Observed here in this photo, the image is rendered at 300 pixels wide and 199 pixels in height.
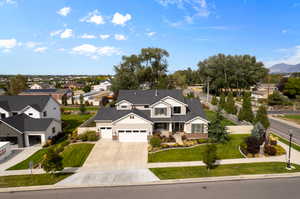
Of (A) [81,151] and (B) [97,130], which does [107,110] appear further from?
(A) [81,151]

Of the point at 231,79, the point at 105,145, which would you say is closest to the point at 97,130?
the point at 105,145

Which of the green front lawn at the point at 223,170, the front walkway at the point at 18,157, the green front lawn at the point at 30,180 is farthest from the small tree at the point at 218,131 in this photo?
the front walkway at the point at 18,157

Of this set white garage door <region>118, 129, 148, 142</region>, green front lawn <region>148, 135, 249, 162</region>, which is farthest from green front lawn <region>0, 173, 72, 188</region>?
white garage door <region>118, 129, 148, 142</region>

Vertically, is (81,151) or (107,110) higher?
(107,110)

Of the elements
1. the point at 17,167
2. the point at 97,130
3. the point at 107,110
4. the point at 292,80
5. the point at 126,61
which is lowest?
the point at 17,167

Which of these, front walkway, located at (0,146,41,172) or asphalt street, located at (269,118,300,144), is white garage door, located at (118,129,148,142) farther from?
asphalt street, located at (269,118,300,144)

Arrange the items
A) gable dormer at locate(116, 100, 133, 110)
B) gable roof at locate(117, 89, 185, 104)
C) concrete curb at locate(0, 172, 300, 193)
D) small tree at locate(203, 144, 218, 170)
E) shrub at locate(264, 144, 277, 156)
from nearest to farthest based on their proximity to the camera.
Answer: concrete curb at locate(0, 172, 300, 193)
small tree at locate(203, 144, 218, 170)
shrub at locate(264, 144, 277, 156)
gable dormer at locate(116, 100, 133, 110)
gable roof at locate(117, 89, 185, 104)
